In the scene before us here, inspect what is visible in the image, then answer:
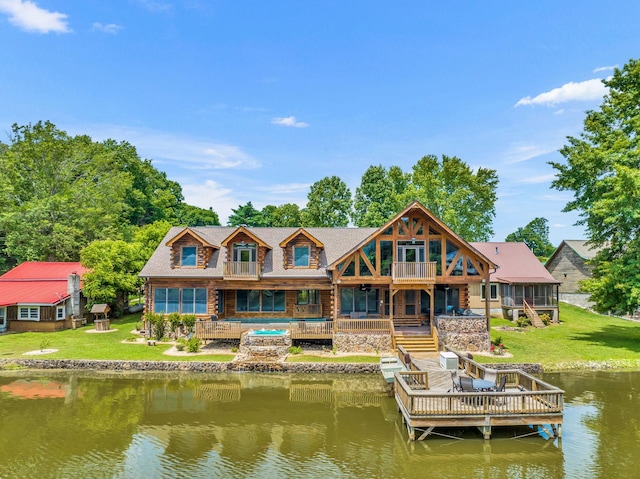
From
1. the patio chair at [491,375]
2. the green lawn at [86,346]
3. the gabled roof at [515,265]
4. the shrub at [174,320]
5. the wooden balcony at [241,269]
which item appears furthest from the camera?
the gabled roof at [515,265]

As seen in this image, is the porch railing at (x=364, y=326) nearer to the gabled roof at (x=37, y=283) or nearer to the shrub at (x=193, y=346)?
the shrub at (x=193, y=346)

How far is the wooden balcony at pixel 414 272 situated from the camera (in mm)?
22859

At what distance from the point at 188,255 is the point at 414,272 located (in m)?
13.8

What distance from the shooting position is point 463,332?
22531mm

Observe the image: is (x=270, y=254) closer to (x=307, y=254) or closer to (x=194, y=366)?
(x=307, y=254)

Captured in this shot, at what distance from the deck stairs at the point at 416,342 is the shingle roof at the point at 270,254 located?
238 inches

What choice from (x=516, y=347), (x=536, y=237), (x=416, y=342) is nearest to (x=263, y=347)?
(x=416, y=342)

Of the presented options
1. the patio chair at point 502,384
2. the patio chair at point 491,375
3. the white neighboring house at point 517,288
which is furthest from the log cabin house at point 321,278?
the white neighboring house at point 517,288

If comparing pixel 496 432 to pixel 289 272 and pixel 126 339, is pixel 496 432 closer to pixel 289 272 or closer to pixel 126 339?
pixel 289 272

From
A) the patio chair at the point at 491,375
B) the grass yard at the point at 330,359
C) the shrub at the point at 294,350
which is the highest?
the patio chair at the point at 491,375

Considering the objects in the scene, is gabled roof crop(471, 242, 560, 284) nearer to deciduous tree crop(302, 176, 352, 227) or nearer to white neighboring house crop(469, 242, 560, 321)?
white neighboring house crop(469, 242, 560, 321)

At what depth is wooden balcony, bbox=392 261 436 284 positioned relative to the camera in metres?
22.9

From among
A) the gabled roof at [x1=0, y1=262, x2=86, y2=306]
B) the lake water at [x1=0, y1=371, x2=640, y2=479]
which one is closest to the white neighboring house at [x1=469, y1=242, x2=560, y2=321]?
the lake water at [x1=0, y1=371, x2=640, y2=479]

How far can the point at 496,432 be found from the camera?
13.2m
